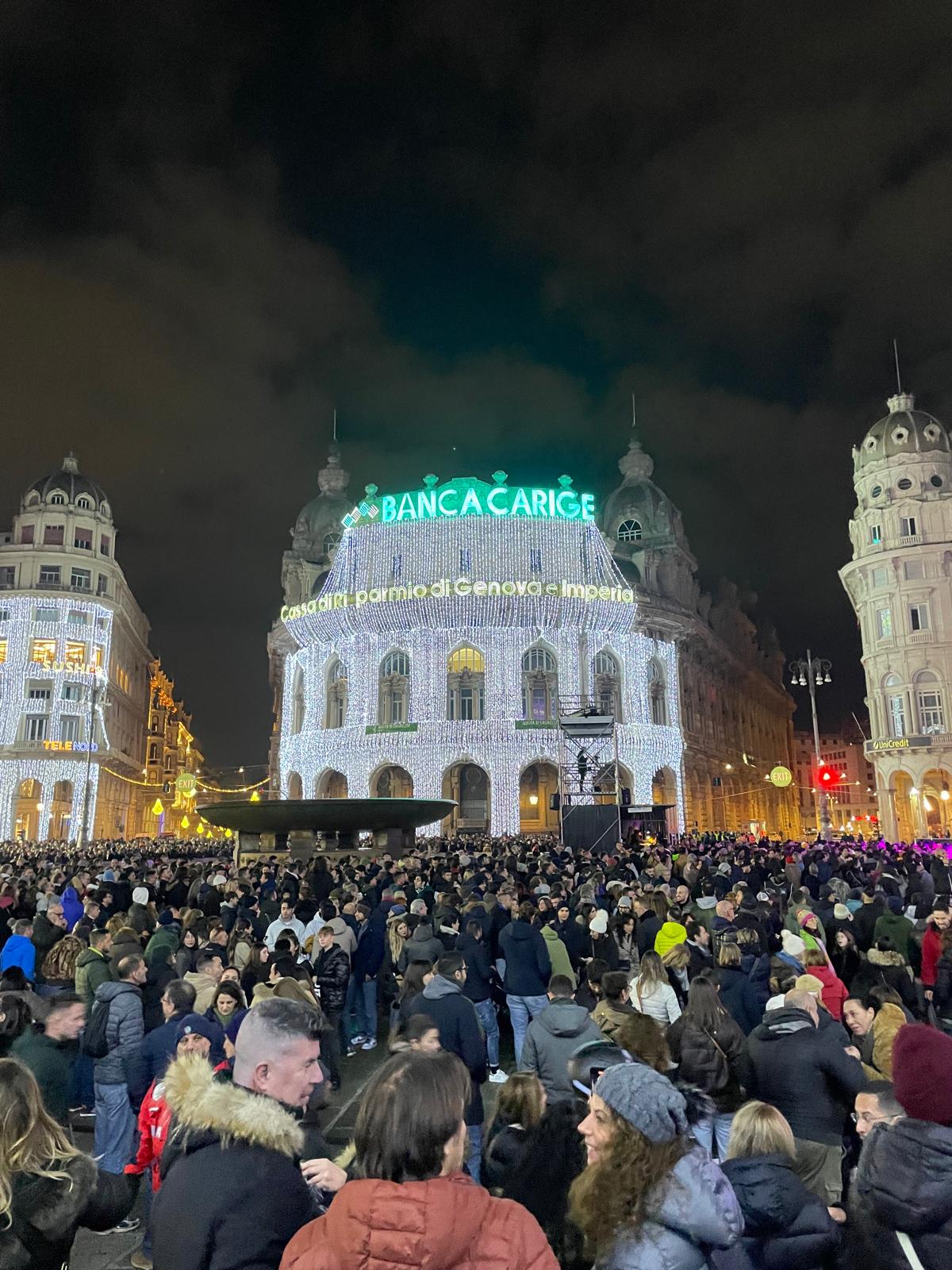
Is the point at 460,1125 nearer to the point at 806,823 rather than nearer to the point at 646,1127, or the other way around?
the point at 646,1127

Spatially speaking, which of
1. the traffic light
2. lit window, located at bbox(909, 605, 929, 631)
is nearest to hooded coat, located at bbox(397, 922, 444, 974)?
the traffic light

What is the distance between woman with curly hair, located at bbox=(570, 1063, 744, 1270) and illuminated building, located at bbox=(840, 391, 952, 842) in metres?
57.1

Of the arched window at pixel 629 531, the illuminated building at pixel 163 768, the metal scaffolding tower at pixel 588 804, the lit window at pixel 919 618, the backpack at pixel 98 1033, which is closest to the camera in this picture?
the backpack at pixel 98 1033

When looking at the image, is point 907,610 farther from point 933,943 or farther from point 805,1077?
point 805,1077

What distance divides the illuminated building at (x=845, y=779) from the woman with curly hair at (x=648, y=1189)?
113 m

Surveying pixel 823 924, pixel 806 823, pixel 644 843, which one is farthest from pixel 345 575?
pixel 806 823

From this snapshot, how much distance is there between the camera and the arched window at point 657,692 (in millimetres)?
61344

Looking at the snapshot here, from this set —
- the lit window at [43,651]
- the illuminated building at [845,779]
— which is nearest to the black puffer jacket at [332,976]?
the lit window at [43,651]

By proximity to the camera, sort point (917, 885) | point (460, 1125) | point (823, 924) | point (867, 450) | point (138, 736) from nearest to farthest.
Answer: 1. point (460, 1125)
2. point (823, 924)
3. point (917, 885)
4. point (867, 450)
5. point (138, 736)

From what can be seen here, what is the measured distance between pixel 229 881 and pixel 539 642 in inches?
1559

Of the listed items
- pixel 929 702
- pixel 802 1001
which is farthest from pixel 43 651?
pixel 802 1001

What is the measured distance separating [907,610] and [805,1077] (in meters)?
57.8

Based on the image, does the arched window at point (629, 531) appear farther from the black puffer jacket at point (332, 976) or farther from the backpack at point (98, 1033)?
the backpack at point (98, 1033)

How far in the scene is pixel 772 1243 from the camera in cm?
375
